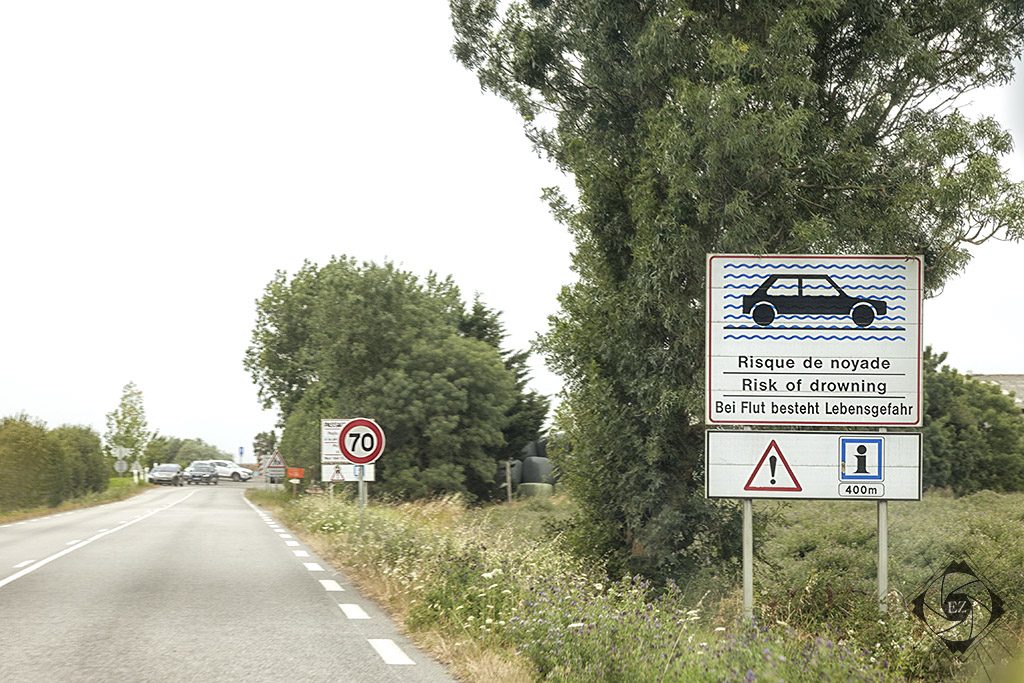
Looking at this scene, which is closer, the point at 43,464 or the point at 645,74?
the point at 645,74

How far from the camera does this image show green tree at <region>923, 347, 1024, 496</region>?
183 feet

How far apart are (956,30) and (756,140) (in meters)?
4.02

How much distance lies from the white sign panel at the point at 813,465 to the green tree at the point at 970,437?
48.1m

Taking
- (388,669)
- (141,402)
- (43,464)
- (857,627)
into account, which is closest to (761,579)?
(857,627)

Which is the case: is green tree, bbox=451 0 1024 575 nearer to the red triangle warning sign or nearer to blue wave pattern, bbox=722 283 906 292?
blue wave pattern, bbox=722 283 906 292

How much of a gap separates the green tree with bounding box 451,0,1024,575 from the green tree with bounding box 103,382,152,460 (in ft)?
250

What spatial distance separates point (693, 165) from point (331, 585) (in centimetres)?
697

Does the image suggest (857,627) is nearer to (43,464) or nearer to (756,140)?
(756,140)

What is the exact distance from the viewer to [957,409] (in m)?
58.8

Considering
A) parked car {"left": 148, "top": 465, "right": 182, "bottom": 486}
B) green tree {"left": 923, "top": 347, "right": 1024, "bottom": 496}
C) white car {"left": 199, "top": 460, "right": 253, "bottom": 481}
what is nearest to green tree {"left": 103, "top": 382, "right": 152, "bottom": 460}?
parked car {"left": 148, "top": 465, "right": 182, "bottom": 486}

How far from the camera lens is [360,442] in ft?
58.6

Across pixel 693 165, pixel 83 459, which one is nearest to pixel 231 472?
pixel 83 459

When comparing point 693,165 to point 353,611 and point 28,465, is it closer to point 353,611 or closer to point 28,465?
point 353,611

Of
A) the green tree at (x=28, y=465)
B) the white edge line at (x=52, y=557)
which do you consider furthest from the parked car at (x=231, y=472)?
the white edge line at (x=52, y=557)
